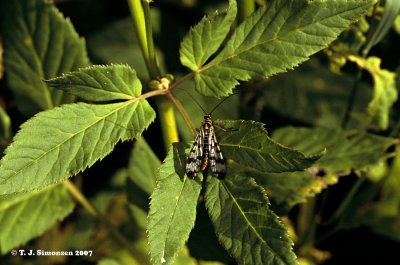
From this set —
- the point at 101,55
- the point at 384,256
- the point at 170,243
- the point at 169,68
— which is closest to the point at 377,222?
the point at 384,256

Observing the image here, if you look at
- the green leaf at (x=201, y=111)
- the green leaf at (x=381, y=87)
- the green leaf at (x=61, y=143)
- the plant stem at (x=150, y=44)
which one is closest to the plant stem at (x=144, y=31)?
the plant stem at (x=150, y=44)

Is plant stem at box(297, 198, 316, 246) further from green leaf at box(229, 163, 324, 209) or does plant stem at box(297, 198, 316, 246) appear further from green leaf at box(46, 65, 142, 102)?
green leaf at box(46, 65, 142, 102)

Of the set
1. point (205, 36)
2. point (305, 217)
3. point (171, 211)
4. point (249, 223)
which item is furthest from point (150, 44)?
point (305, 217)

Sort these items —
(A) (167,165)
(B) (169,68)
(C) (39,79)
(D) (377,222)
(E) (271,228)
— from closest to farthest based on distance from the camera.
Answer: (E) (271,228) < (A) (167,165) < (C) (39,79) < (D) (377,222) < (B) (169,68)

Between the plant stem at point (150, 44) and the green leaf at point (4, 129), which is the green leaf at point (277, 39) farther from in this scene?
the green leaf at point (4, 129)

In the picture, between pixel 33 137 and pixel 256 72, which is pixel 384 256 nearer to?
pixel 256 72

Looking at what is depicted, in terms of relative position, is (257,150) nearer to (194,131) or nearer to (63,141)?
(194,131)

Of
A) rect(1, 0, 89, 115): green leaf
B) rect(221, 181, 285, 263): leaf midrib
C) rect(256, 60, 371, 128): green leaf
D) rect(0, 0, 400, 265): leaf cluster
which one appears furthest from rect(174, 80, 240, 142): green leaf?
rect(221, 181, 285, 263): leaf midrib
